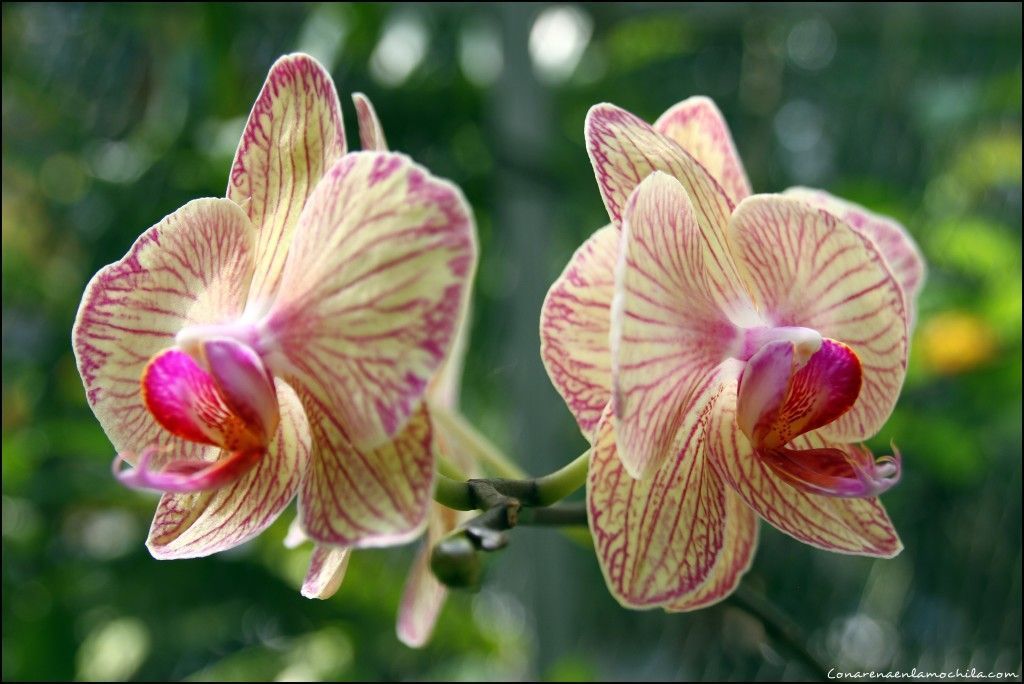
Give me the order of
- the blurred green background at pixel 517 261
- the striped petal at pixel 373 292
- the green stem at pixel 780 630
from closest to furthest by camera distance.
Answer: the striped petal at pixel 373 292, the green stem at pixel 780 630, the blurred green background at pixel 517 261

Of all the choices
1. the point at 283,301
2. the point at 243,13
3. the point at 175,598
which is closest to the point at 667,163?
the point at 283,301

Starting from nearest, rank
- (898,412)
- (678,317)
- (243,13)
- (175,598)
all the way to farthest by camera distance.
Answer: (678,317)
(175,598)
(898,412)
(243,13)

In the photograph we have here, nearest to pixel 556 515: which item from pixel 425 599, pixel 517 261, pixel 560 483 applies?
pixel 560 483

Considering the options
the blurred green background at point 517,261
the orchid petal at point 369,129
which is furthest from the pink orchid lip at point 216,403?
the blurred green background at point 517,261

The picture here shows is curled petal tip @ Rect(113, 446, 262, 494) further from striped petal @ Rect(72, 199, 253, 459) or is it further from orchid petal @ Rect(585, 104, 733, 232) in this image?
orchid petal @ Rect(585, 104, 733, 232)

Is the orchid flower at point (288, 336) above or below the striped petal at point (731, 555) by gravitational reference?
above

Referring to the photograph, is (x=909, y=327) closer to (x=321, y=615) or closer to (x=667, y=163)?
(x=667, y=163)

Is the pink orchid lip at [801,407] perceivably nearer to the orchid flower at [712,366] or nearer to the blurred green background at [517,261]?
the orchid flower at [712,366]
